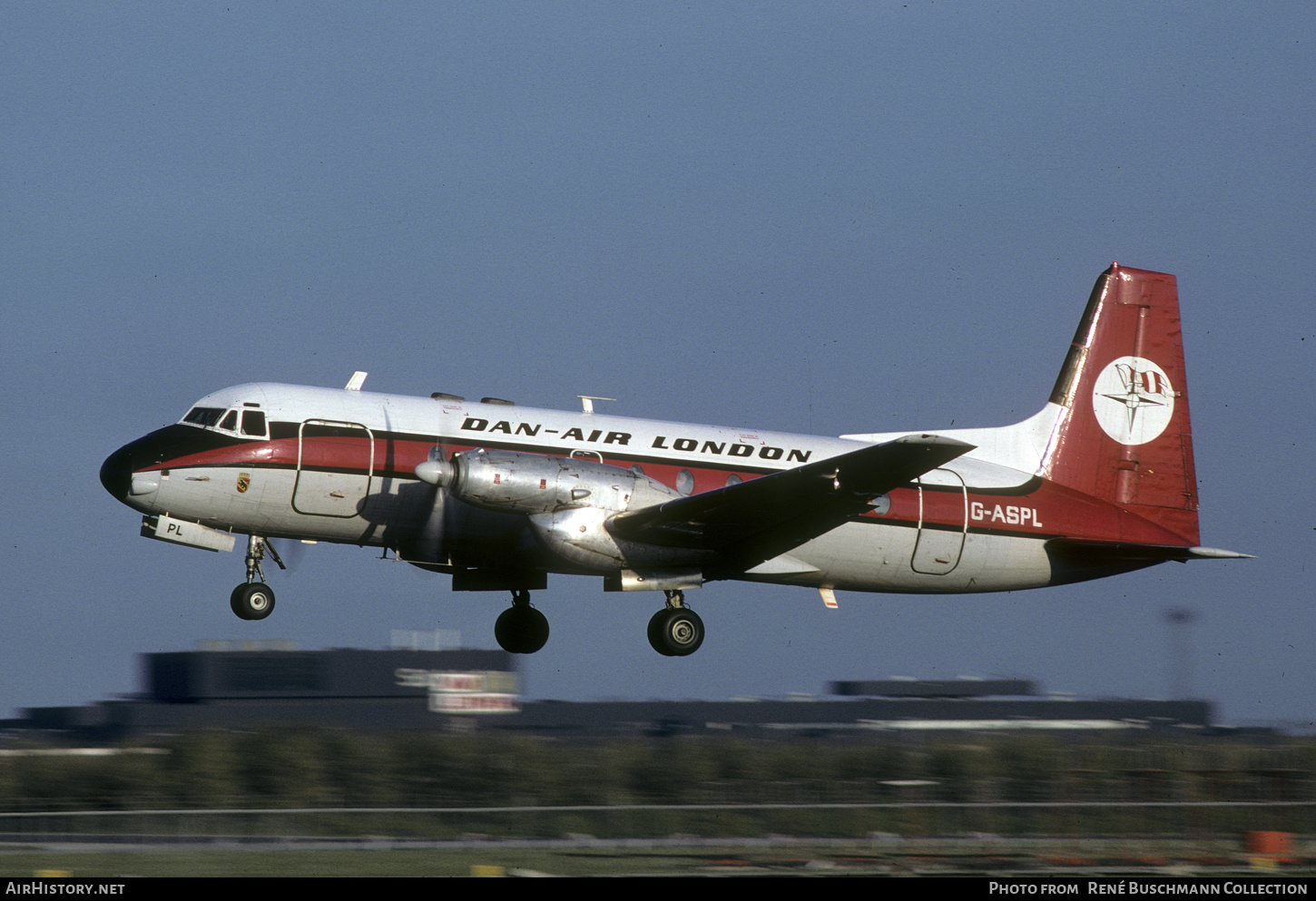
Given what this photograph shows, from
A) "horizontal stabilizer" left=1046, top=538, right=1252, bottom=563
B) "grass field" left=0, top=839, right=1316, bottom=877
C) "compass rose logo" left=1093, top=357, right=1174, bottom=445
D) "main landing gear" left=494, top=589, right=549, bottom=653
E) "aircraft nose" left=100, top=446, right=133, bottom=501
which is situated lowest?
"grass field" left=0, top=839, right=1316, bottom=877

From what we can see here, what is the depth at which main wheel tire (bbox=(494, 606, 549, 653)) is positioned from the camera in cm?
2088

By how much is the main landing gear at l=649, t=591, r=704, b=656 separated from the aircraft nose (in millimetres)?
7418

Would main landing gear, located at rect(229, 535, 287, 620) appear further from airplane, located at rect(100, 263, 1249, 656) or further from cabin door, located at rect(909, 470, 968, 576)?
cabin door, located at rect(909, 470, 968, 576)

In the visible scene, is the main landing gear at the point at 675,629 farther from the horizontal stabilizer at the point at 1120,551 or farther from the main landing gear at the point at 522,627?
the horizontal stabilizer at the point at 1120,551

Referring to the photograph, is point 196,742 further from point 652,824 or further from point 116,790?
point 652,824

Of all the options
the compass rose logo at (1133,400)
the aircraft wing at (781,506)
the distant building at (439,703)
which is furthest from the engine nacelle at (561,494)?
the distant building at (439,703)

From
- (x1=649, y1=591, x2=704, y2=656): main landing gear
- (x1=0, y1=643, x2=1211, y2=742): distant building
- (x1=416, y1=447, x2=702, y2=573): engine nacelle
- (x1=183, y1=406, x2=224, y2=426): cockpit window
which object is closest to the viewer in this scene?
(x1=416, y1=447, x2=702, y2=573): engine nacelle

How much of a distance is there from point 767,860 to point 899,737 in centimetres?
1686

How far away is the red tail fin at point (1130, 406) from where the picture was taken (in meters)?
22.5

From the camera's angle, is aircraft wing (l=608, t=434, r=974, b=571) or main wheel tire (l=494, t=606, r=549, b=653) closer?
aircraft wing (l=608, t=434, r=974, b=571)

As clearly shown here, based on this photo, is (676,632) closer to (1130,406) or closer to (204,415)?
(204,415)

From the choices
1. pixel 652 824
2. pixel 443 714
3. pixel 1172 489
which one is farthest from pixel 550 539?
pixel 443 714

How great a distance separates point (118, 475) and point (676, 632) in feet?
25.7

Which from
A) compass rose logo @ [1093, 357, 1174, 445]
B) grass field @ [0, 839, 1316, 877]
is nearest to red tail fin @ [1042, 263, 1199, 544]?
compass rose logo @ [1093, 357, 1174, 445]
